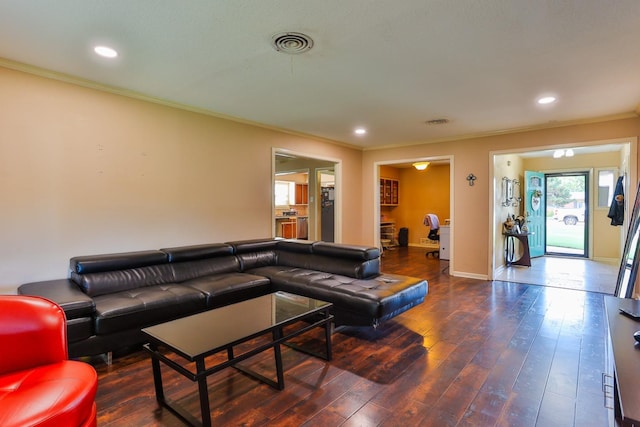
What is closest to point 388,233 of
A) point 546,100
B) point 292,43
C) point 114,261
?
point 546,100

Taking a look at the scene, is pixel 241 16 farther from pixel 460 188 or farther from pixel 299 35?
pixel 460 188

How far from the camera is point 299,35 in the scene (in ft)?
7.57

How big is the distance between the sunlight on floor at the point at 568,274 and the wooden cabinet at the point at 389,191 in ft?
11.8

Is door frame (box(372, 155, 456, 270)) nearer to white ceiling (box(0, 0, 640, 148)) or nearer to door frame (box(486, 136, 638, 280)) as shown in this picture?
door frame (box(486, 136, 638, 280))

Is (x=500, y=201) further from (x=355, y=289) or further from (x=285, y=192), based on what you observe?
(x=285, y=192)

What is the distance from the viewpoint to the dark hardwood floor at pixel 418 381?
1895 mm

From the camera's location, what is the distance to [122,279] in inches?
122

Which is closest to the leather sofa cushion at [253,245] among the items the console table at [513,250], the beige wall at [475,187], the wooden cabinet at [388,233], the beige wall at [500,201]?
the beige wall at [475,187]

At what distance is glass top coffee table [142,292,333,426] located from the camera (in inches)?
67.7

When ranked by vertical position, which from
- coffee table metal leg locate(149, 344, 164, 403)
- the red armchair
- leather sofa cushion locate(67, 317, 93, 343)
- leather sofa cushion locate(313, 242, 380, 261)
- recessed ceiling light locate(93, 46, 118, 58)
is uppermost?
recessed ceiling light locate(93, 46, 118, 58)

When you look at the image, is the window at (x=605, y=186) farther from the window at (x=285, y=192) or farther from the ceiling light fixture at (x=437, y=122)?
the window at (x=285, y=192)

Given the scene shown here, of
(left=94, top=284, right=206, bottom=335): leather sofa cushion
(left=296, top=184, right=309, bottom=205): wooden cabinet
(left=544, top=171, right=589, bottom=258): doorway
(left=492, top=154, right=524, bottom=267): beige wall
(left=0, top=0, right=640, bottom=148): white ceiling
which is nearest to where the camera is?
(left=0, top=0, right=640, bottom=148): white ceiling

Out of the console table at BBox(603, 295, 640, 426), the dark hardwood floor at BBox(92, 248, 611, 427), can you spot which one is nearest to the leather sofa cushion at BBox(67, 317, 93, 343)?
the dark hardwood floor at BBox(92, 248, 611, 427)

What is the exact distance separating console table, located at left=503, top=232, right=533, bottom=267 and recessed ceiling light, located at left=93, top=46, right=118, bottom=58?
6507mm
